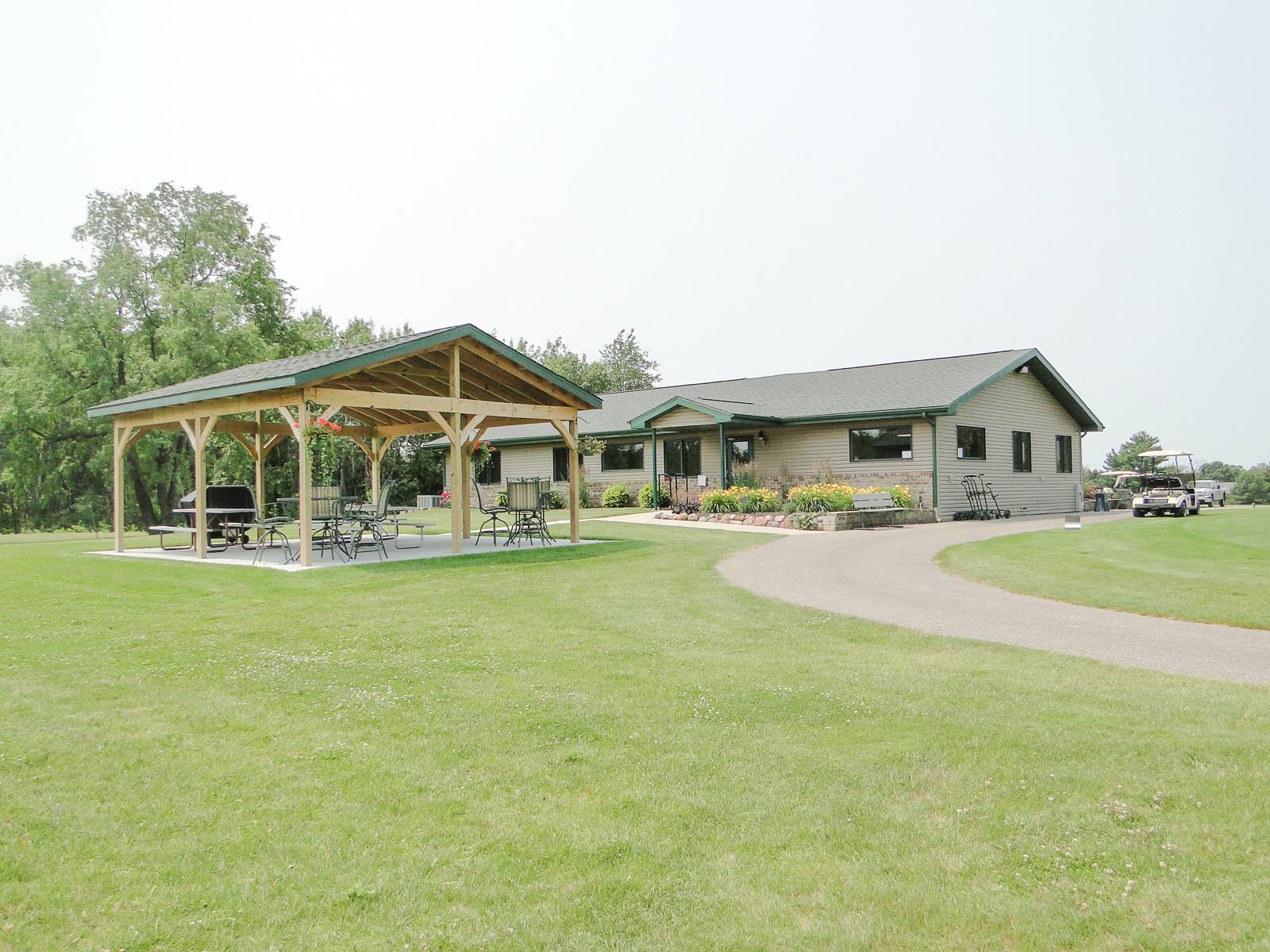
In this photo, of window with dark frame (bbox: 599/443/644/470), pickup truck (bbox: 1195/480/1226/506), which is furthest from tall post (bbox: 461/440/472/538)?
pickup truck (bbox: 1195/480/1226/506)

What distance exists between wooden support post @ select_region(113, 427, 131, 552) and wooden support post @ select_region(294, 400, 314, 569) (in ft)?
17.8

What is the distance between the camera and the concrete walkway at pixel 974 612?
6418 mm

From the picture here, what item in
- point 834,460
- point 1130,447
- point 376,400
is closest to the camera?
point 376,400

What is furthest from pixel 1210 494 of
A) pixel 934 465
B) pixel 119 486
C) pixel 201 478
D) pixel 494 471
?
pixel 119 486

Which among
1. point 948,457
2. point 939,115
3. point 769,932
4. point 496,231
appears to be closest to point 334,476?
point 496,231

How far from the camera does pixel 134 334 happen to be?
32500 millimetres

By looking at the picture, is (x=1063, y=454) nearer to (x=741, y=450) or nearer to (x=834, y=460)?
(x=834, y=460)

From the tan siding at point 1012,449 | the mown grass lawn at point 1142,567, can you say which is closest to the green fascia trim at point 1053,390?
the tan siding at point 1012,449

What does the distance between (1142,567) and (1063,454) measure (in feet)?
63.6

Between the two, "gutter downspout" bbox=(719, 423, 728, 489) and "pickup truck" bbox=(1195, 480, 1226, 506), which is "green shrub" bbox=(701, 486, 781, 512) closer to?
"gutter downspout" bbox=(719, 423, 728, 489)

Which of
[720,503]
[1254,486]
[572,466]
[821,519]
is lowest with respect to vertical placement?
A: [821,519]

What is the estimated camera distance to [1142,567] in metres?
11.9

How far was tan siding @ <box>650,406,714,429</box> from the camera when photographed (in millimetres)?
24984

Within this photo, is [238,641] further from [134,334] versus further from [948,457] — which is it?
[134,334]
